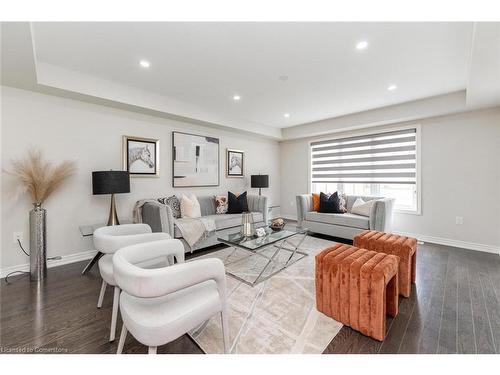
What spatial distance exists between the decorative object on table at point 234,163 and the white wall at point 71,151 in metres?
1.31

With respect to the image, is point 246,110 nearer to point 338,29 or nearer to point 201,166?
point 201,166

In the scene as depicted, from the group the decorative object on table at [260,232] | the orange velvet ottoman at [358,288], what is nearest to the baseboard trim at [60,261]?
the decorative object on table at [260,232]

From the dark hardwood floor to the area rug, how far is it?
119 millimetres

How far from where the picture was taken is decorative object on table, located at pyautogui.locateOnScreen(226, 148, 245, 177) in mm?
5008

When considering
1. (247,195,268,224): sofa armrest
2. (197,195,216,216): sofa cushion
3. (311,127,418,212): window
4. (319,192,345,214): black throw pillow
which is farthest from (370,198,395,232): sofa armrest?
(197,195,216,216): sofa cushion

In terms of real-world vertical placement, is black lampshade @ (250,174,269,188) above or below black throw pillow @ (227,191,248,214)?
above

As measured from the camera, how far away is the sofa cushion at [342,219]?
3.71 metres

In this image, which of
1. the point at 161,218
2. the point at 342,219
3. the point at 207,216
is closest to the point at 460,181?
the point at 342,219

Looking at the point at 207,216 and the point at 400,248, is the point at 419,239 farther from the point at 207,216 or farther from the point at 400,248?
the point at 207,216

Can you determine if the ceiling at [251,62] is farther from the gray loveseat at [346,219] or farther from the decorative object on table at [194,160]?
the gray loveseat at [346,219]

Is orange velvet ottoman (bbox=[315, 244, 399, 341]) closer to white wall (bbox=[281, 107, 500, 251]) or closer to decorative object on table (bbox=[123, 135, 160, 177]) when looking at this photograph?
white wall (bbox=[281, 107, 500, 251])

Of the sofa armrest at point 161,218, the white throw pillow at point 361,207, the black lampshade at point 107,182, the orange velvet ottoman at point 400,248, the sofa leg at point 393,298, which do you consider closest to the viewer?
the sofa leg at point 393,298

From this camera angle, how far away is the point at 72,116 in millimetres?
3062
